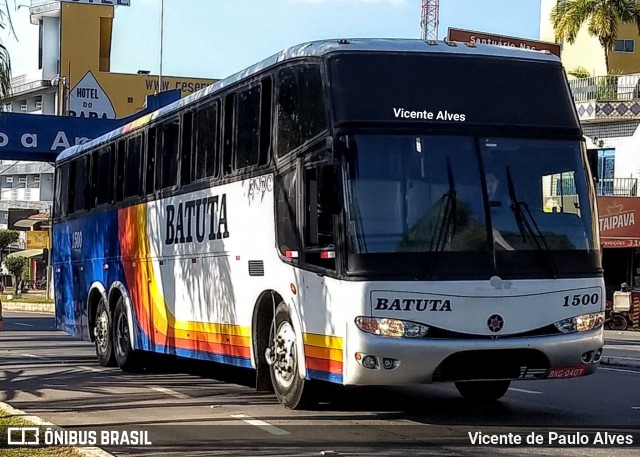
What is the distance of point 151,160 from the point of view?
1670 centimetres

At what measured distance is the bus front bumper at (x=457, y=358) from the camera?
10227 millimetres

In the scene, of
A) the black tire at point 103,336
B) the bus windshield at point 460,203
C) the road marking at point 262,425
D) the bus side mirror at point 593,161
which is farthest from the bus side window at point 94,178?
the bus side mirror at point 593,161

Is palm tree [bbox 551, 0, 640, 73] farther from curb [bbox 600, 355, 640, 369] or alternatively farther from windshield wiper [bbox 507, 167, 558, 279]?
windshield wiper [bbox 507, 167, 558, 279]

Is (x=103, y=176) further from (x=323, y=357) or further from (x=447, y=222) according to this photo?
(x=447, y=222)

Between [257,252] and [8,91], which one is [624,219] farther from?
[8,91]

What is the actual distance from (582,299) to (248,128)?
4288 millimetres

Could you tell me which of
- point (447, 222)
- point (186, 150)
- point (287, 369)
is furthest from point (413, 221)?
point (186, 150)

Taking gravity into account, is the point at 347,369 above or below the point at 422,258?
below

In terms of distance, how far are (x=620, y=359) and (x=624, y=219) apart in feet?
60.0

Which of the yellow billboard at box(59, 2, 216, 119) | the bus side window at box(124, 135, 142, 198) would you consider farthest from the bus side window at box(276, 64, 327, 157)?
the yellow billboard at box(59, 2, 216, 119)

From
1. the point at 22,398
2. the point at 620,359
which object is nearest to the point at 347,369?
the point at 22,398

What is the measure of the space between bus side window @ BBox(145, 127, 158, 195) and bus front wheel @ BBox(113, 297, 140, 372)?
7.65 feet

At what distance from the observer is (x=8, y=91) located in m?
9.66

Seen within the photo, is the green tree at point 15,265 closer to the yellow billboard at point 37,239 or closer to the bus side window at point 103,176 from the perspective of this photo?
the yellow billboard at point 37,239
